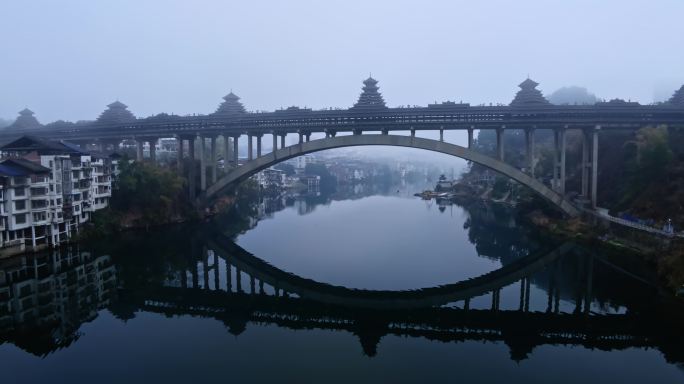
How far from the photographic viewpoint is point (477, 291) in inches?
758

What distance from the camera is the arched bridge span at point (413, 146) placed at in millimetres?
→ 28750

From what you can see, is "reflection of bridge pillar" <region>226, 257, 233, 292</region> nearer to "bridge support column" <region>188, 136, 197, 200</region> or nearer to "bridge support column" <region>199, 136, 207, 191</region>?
"bridge support column" <region>199, 136, 207, 191</region>

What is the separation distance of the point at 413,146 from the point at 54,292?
20.8 meters

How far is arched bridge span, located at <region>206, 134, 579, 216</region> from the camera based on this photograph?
2875 centimetres

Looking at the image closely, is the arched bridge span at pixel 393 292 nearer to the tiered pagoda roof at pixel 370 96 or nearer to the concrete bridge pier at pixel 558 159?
the concrete bridge pier at pixel 558 159

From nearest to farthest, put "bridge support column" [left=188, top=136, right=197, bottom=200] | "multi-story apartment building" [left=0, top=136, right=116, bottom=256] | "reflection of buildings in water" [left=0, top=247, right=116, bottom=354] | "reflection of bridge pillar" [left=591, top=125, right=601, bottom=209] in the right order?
"reflection of buildings in water" [left=0, top=247, right=116, bottom=354] < "multi-story apartment building" [left=0, top=136, right=116, bottom=256] < "reflection of bridge pillar" [left=591, top=125, right=601, bottom=209] < "bridge support column" [left=188, top=136, right=197, bottom=200]

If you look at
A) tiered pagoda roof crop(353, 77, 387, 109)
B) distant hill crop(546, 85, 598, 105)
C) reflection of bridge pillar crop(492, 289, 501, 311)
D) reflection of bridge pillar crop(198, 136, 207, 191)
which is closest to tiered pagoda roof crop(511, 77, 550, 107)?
tiered pagoda roof crop(353, 77, 387, 109)

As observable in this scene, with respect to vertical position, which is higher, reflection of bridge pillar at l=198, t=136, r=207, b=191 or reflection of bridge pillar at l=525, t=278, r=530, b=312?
reflection of bridge pillar at l=198, t=136, r=207, b=191

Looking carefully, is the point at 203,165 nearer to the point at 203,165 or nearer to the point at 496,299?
the point at 203,165

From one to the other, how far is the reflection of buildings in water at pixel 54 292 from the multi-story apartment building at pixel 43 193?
1467mm

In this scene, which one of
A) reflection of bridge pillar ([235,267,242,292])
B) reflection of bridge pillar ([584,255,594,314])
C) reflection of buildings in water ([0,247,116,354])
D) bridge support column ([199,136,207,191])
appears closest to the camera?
reflection of buildings in water ([0,247,116,354])

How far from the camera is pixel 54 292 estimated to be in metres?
17.7

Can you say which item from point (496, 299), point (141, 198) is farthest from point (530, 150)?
point (141, 198)

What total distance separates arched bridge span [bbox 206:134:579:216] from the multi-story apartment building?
32.4 ft
